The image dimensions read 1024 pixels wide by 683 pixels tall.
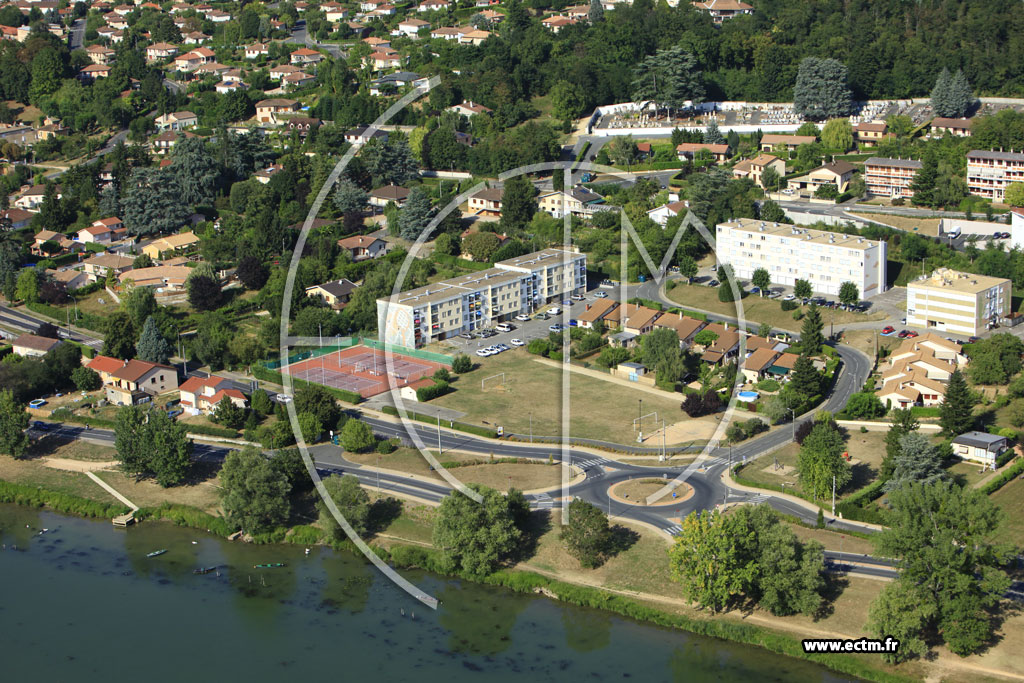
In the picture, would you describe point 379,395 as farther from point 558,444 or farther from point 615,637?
point 615,637

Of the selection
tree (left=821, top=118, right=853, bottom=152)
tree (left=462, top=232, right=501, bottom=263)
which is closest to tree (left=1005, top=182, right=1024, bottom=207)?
tree (left=821, top=118, right=853, bottom=152)

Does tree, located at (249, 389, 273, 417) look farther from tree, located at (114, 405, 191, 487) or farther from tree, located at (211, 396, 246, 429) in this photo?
tree, located at (114, 405, 191, 487)

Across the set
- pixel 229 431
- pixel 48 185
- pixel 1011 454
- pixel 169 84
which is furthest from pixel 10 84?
pixel 1011 454

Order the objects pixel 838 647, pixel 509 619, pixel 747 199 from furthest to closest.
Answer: pixel 747 199
pixel 509 619
pixel 838 647

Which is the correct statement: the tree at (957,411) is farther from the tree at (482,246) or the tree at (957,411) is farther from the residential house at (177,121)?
the residential house at (177,121)

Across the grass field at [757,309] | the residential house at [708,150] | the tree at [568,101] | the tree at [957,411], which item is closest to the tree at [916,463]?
the tree at [957,411]
